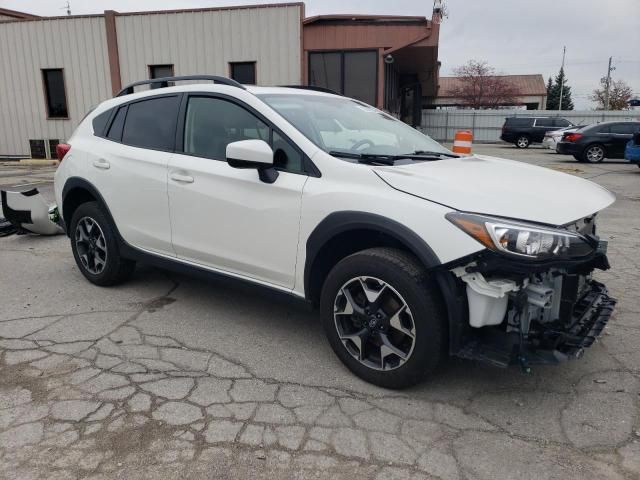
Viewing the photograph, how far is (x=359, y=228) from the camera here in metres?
2.90

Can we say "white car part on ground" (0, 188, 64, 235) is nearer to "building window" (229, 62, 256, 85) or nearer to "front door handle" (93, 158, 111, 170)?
"front door handle" (93, 158, 111, 170)

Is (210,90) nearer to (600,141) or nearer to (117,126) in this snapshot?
(117,126)

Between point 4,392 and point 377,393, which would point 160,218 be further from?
point 377,393

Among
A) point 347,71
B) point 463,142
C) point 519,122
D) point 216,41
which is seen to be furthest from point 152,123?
point 519,122

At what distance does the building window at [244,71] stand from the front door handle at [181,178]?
13.9 meters

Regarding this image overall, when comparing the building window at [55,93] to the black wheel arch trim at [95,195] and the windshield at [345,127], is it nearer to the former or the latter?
the black wheel arch trim at [95,195]

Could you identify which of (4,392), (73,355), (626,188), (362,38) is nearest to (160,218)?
(73,355)

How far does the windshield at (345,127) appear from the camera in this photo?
3400mm

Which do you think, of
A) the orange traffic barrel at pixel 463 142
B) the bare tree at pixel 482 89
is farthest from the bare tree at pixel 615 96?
the orange traffic barrel at pixel 463 142

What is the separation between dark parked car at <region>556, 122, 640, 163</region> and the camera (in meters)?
17.9

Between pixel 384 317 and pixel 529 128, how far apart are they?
27.7 meters

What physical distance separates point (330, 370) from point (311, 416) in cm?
53

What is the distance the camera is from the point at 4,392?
2.97m

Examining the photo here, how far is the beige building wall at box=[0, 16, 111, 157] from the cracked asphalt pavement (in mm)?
15791
